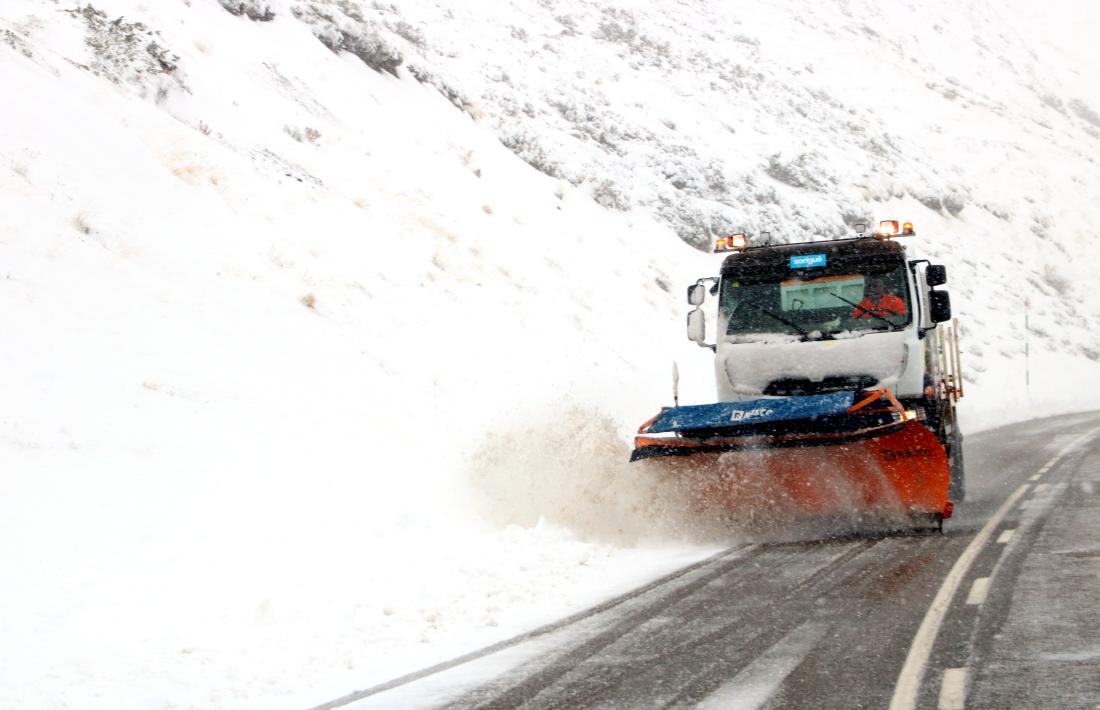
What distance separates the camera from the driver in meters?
11.1

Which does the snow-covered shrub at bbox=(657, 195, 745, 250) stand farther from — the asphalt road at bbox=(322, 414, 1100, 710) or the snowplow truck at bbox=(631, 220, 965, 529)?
the asphalt road at bbox=(322, 414, 1100, 710)

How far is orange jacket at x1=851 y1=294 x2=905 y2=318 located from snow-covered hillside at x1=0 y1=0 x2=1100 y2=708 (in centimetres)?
273

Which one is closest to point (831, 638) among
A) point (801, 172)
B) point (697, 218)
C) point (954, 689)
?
point (954, 689)

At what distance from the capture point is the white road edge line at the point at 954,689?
5035 mm

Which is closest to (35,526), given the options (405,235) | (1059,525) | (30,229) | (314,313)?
(30,229)

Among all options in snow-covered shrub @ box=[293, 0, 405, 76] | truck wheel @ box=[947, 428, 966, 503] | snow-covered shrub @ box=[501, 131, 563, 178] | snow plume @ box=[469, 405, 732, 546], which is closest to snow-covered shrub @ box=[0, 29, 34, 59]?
snow plume @ box=[469, 405, 732, 546]

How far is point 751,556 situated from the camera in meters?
9.59

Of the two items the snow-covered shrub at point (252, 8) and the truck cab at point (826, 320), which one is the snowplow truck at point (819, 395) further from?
the snow-covered shrub at point (252, 8)

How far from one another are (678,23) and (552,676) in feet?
147

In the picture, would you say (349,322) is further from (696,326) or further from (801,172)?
(801,172)

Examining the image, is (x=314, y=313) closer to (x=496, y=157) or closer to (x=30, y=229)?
(x=30, y=229)

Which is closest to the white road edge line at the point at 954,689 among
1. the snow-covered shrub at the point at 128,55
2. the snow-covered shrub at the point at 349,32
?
the snow-covered shrub at the point at 128,55

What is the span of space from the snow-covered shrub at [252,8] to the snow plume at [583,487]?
16917 mm

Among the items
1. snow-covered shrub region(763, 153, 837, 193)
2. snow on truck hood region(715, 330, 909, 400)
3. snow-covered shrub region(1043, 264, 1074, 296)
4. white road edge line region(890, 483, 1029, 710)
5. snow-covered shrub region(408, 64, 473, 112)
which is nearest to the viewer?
white road edge line region(890, 483, 1029, 710)
